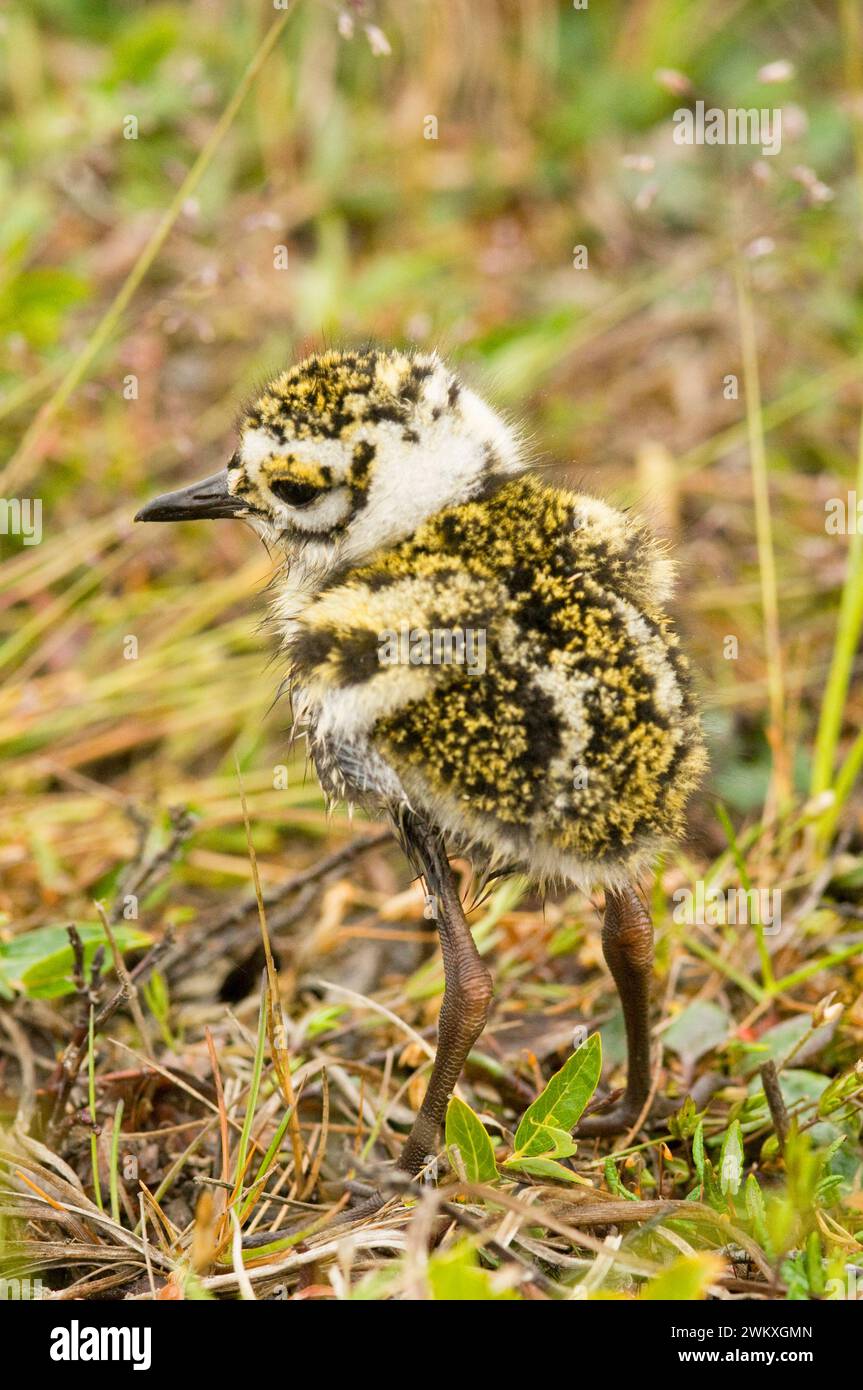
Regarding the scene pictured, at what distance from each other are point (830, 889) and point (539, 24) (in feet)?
13.6

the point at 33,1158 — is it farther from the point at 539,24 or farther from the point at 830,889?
the point at 539,24

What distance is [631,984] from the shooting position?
8.26ft

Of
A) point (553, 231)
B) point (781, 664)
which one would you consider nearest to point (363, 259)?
point (553, 231)

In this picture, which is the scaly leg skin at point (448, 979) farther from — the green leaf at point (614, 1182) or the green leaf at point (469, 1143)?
the green leaf at point (614, 1182)

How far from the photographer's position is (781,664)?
13.3ft

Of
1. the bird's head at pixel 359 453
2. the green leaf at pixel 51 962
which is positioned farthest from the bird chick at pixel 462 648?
the green leaf at pixel 51 962

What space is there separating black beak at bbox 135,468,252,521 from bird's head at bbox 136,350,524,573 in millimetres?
53

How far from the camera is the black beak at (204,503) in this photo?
2559 millimetres

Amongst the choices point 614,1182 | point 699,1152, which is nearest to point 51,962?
point 614,1182

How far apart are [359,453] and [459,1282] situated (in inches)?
51.9

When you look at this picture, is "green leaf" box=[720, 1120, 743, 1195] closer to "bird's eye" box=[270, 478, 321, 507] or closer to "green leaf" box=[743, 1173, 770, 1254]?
"green leaf" box=[743, 1173, 770, 1254]

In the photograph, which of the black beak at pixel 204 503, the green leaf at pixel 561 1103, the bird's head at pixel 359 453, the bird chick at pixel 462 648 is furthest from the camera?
the black beak at pixel 204 503

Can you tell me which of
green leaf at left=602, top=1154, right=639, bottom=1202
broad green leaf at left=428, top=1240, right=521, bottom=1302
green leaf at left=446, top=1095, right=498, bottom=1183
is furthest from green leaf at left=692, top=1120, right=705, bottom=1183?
broad green leaf at left=428, top=1240, right=521, bottom=1302

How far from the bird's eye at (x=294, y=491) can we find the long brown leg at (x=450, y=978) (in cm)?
60
